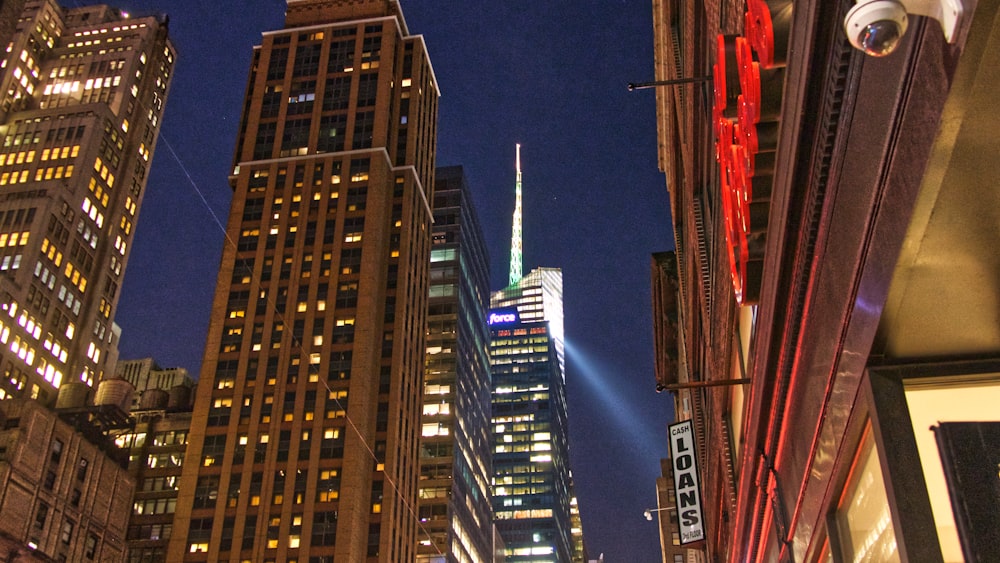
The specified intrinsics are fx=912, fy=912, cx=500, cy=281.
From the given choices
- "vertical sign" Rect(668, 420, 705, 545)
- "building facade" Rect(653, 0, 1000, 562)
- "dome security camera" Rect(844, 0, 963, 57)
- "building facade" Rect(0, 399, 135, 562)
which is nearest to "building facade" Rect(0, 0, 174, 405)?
"building facade" Rect(0, 399, 135, 562)

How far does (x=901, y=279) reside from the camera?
21.4 feet

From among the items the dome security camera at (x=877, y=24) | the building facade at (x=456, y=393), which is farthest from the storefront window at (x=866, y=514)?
the building facade at (x=456, y=393)

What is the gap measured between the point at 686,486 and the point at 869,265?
21572 mm

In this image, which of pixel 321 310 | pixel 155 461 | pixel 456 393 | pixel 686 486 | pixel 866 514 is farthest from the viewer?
pixel 456 393

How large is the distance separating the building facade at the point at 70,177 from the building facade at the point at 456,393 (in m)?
48.0

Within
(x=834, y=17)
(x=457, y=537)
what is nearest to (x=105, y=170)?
(x=457, y=537)

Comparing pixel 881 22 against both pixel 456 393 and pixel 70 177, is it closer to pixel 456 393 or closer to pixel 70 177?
pixel 456 393

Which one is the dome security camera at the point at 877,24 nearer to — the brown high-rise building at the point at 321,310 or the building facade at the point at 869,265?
the building facade at the point at 869,265

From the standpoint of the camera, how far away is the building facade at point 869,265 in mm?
5777

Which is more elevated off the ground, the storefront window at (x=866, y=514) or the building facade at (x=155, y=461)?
the building facade at (x=155, y=461)

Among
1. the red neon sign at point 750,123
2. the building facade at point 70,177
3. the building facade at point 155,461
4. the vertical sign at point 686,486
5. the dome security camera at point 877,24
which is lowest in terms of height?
the dome security camera at point 877,24

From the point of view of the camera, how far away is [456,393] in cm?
13512

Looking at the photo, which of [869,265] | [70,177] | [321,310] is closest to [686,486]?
[869,265]

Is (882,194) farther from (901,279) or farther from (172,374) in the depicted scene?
(172,374)
